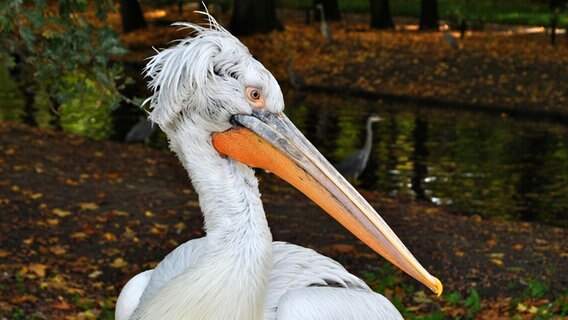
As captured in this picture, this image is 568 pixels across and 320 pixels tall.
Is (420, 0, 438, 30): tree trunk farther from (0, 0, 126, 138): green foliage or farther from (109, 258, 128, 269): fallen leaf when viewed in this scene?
(0, 0, 126, 138): green foliage

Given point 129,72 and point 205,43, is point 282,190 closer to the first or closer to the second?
point 205,43

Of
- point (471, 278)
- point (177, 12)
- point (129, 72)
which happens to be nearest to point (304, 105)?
point (129, 72)

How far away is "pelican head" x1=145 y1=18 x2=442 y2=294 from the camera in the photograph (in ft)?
9.16

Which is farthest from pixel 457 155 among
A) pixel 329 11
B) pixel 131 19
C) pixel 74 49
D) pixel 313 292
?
pixel 131 19

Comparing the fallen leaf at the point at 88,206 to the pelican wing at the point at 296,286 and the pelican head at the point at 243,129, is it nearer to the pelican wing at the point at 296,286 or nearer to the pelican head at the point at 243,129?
the pelican wing at the point at 296,286

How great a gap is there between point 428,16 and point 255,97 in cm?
2233

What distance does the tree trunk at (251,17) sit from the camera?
23.1 m

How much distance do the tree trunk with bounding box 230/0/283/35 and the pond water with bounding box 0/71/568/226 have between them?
6003 millimetres

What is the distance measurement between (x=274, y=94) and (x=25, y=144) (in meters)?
7.59

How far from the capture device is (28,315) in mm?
5105

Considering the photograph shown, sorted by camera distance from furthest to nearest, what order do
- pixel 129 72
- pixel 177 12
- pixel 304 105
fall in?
pixel 177 12 → pixel 129 72 → pixel 304 105

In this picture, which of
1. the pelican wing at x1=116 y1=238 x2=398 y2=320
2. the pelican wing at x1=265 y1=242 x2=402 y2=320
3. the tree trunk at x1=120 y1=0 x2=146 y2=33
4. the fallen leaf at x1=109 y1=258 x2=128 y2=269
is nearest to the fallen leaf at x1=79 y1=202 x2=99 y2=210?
the fallen leaf at x1=109 y1=258 x2=128 y2=269

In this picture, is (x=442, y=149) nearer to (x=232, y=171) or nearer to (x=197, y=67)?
(x=232, y=171)

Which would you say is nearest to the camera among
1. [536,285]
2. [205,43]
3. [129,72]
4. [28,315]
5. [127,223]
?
[205,43]
